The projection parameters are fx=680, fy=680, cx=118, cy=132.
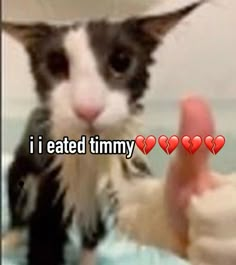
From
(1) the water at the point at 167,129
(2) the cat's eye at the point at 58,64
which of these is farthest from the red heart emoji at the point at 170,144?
(2) the cat's eye at the point at 58,64

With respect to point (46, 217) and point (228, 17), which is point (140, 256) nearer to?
point (46, 217)

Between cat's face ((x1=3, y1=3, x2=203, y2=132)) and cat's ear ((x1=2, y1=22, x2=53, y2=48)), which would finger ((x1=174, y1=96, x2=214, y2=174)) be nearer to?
cat's face ((x1=3, y1=3, x2=203, y2=132))

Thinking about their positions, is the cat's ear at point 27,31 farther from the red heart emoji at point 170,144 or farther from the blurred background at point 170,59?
the red heart emoji at point 170,144

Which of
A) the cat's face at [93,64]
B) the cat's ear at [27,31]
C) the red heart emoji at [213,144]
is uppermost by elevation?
the cat's ear at [27,31]

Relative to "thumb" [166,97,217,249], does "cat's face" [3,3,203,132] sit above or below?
above

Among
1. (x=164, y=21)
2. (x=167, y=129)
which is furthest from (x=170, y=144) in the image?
(x=164, y=21)

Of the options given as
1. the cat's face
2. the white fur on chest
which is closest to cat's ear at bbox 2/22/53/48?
the cat's face
